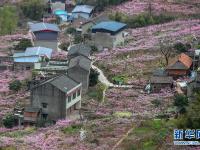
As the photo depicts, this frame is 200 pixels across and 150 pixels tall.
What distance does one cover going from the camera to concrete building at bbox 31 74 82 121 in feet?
156

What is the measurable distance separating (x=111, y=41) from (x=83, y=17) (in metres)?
13.9

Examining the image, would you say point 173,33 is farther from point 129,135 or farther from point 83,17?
point 129,135

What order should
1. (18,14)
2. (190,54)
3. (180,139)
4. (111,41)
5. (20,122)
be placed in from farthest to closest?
(18,14) < (111,41) < (190,54) < (20,122) < (180,139)

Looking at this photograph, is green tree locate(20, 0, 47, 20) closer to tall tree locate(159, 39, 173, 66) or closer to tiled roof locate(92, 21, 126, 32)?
tiled roof locate(92, 21, 126, 32)

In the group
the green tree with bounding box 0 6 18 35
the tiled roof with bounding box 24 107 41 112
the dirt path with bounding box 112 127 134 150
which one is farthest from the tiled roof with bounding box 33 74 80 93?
the green tree with bounding box 0 6 18 35

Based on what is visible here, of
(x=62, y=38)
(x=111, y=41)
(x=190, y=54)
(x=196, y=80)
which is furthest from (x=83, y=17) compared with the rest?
(x=196, y=80)

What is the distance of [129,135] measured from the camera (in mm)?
41719

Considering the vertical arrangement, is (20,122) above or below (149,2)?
below

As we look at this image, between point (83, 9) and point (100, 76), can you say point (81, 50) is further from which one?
point (83, 9)

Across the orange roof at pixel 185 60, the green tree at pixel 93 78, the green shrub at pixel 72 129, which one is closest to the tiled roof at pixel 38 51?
the green tree at pixel 93 78

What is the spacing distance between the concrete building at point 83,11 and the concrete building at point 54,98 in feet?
119

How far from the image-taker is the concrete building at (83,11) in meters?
84.6

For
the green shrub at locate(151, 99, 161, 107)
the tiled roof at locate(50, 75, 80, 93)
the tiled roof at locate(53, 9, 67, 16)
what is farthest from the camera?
the tiled roof at locate(53, 9, 67, 16)

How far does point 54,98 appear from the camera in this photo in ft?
156
